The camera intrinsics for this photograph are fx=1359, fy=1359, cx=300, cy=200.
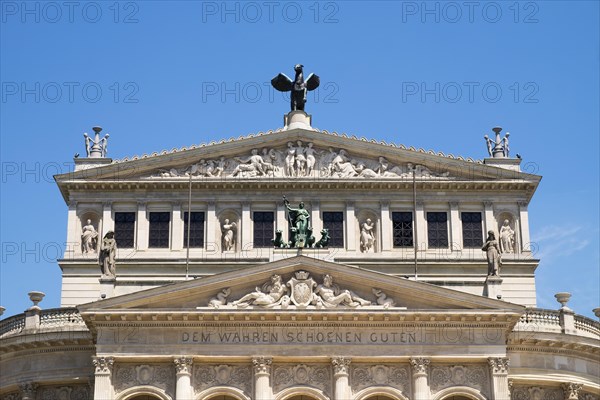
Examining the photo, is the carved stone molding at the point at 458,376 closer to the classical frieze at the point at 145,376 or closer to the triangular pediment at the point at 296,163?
the classical frieze at the point at 145,376

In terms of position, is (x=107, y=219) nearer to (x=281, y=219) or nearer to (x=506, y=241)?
(x=281, y=219)

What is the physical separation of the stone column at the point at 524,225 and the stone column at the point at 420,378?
14.4 meters

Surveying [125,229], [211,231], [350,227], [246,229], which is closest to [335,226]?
[350,227]

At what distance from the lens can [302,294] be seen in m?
53.4

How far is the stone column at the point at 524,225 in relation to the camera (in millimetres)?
65438

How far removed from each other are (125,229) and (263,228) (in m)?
6.64

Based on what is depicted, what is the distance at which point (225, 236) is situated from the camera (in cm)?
6494

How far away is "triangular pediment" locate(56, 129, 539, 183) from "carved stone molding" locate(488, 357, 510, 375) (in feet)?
48.8

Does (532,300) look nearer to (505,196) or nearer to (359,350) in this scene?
(505,196)

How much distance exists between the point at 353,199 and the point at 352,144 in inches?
108

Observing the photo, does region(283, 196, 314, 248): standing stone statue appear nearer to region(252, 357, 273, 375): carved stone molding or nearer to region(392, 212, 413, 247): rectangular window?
region(252, 357, 273, 375): carved stone molding

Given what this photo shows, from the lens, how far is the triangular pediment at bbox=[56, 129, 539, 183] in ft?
216

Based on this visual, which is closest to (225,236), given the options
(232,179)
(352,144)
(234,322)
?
(232,179)

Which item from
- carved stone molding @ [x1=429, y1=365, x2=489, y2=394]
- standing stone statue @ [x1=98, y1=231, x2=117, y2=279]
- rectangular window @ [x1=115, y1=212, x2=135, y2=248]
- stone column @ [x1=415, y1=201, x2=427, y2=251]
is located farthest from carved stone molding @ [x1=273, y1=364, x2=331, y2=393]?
rectangular window @ [x1=115, y1=212, x2=135, y2=248]
